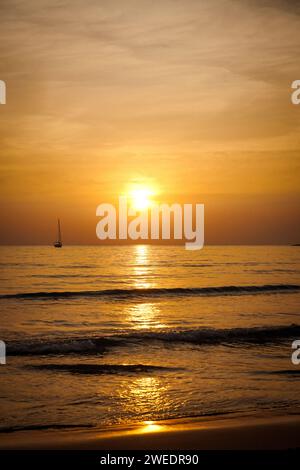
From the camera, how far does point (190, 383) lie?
451 inches

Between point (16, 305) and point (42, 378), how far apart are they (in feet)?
56.3

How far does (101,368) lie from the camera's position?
44.5ft

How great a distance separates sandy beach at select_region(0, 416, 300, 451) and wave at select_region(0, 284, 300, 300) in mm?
25418

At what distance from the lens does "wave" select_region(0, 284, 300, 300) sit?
3398cm

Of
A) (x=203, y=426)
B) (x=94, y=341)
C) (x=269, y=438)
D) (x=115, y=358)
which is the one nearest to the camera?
(x=269, y=438)

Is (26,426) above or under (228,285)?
under

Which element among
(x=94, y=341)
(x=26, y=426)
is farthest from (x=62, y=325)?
(x=26, y=426)

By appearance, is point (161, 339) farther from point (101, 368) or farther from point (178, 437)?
point (178, 437)

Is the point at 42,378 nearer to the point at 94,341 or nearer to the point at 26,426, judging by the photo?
the point at 26,426

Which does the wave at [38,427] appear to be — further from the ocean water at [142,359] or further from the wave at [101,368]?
the wave at [101,368]

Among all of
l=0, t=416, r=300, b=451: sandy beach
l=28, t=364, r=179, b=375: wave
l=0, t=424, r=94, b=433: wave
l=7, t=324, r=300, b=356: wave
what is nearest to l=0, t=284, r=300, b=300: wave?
l=7, t=324, r=300, b=356: wave

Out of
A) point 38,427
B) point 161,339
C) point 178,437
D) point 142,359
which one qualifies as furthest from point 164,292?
point 178,437

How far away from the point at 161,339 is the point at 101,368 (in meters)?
4.89

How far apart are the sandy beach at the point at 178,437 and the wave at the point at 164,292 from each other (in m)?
25.4
